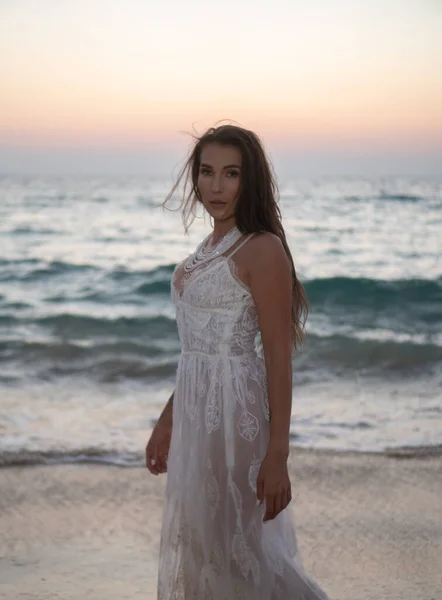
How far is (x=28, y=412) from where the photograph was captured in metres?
7.18

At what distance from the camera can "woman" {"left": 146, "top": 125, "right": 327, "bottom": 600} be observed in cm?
255

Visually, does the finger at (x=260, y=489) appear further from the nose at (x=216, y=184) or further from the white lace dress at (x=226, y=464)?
the nose at (x=216, y=184)

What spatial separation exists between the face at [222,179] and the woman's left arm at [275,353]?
0.24m

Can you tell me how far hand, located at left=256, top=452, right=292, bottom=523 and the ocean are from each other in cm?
95

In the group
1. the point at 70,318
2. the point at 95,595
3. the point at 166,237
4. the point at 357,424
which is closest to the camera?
the point at 95,595

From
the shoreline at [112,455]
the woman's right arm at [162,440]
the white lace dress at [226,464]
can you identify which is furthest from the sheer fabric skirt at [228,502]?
the shoreline at [112,455]

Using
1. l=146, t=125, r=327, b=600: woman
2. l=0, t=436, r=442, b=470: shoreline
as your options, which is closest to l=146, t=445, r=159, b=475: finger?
l=146, t=125, r=327, b=600: woman

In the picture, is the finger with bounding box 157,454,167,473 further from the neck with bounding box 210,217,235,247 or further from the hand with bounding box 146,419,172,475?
the neck with bounding box 210,217,235,247

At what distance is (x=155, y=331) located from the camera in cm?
1262

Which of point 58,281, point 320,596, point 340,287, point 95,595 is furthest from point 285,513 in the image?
point 58,281

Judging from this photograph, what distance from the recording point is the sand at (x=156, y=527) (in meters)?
3.79

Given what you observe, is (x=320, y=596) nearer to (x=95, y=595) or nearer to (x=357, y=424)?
(x=95, y=595)

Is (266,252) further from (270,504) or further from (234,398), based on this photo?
(270,504)

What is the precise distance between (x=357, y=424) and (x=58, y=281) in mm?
11267
